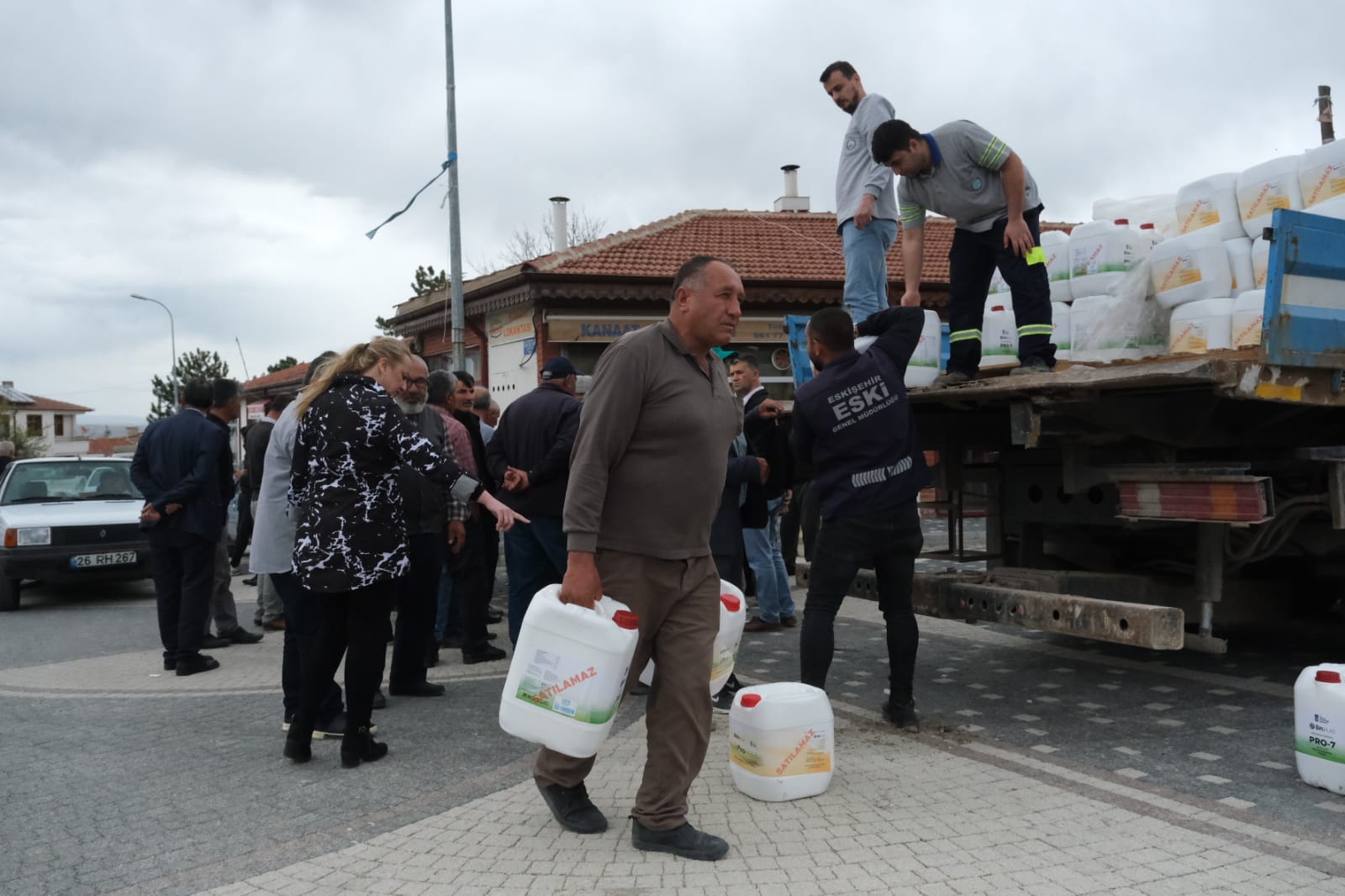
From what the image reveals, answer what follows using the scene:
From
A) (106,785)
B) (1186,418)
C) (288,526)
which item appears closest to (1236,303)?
(1186,418)

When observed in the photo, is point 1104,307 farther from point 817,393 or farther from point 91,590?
point 91,590

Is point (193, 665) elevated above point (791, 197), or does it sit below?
below

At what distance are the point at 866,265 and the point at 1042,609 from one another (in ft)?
8.55

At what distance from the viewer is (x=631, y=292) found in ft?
77.0

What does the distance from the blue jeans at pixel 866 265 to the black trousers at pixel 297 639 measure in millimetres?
3609

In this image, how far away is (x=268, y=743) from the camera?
16.3ft

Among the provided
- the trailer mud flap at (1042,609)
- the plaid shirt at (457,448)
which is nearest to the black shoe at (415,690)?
the plaid shirt at (457,448)

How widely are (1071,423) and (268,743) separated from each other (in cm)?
412

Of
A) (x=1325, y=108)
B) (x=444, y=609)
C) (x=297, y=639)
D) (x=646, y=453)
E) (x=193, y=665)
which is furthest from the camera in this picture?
(x=1325, y=108)

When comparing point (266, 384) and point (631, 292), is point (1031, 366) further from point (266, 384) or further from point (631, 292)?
point (266, 384)

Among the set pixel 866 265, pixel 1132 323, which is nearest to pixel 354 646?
pixel 866 265

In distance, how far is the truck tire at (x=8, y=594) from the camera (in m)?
10.8

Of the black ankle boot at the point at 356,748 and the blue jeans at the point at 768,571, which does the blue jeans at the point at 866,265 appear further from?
the black ankle boot at the point at 356,748

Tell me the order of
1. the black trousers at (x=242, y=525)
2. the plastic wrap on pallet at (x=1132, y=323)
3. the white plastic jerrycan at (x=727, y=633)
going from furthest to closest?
1. the black trousers at (x=242, y=525)
2. the plastic wrap on pallet at (x=1132, y=323)
3. the white plastic jerrycan at (x=727, y=633)
